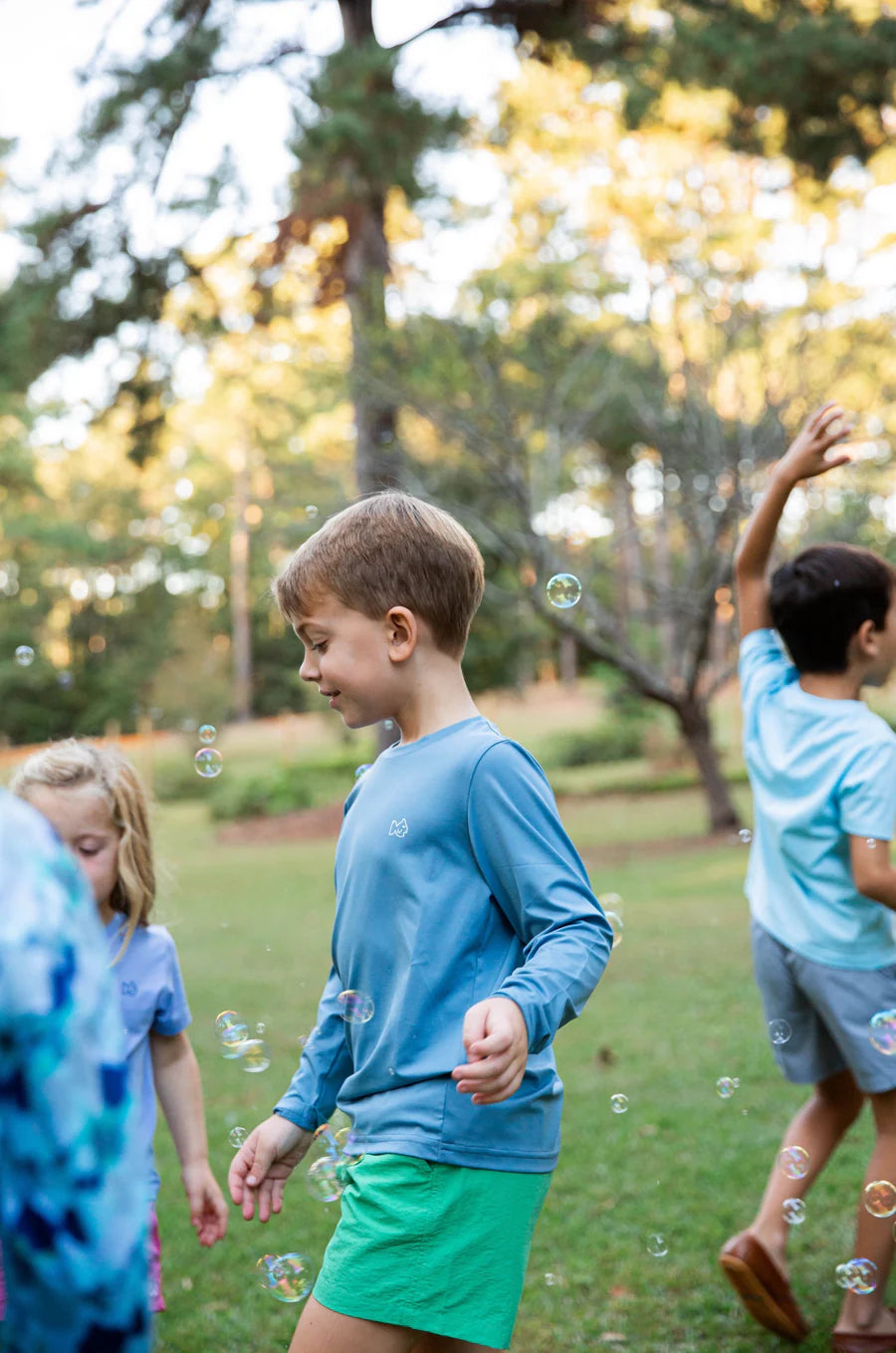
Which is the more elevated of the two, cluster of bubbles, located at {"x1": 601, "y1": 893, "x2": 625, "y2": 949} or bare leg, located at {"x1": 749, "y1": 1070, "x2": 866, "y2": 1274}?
cluster of bubbles, located at {"x1": 601, "y1": 893, "x2": 625, "y2": 949}

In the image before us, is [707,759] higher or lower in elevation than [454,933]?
lower

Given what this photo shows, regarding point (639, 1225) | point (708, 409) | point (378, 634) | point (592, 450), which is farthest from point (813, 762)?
point (592, 450)

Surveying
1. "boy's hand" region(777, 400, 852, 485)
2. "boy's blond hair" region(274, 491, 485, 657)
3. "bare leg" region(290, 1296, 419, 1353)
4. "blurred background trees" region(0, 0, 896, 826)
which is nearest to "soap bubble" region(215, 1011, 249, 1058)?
"bare leg" region(290, 1296, 419, 1353)

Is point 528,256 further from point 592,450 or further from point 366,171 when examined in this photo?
point 592,450

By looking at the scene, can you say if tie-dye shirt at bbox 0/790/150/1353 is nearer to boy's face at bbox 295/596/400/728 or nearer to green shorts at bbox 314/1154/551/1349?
green shorts at bbox 314/1154/551/1349

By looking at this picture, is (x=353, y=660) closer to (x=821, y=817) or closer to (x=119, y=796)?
(x=119, y=796)

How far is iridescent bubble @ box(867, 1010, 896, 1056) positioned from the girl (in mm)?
1443

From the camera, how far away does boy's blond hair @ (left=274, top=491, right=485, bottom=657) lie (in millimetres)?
2055

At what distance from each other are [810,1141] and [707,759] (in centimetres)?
1143

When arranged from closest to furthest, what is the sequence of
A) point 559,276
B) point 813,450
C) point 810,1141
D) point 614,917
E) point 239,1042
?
point 239,1042 → point 614,917 → point 813,450 → point 810,1141 → point 559,276

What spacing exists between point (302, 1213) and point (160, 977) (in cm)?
→ 244

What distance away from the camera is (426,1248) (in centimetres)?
186

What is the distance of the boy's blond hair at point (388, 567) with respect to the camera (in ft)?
6.74

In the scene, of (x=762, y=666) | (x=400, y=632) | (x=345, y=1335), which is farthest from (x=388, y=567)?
(x=762, y=666)
